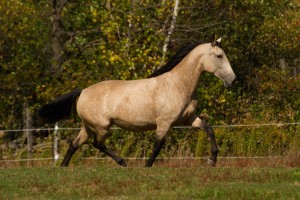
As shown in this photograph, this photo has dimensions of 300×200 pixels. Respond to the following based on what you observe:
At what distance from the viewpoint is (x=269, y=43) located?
26047mm

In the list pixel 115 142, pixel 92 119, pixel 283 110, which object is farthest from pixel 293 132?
pixel 92 119

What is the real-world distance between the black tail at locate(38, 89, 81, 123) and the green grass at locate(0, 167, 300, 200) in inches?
153

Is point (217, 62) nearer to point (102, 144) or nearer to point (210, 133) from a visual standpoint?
point (210, 133)

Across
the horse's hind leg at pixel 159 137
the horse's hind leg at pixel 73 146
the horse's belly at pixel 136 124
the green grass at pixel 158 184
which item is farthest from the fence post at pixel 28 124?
the green grass at pixel 158 184

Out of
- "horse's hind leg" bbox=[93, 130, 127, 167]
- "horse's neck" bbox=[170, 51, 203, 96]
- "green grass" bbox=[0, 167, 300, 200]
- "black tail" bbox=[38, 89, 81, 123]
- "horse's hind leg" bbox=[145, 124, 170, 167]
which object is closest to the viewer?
"green grass" bbox=[0, 167, 300, 200]

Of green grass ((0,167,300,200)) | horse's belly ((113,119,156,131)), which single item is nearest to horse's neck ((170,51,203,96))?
horse's belly ((113,119,156,131))

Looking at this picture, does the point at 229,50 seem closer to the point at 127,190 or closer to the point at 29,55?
the point at 29,55

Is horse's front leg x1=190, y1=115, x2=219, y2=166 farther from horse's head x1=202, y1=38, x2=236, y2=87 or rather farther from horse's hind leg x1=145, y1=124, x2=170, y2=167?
horse's head x1=202, y1=38, x2=236, y2=87

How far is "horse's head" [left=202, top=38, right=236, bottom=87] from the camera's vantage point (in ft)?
53.9

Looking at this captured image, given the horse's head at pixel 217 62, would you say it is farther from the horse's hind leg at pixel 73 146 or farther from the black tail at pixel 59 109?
the black tail at pixel 59 109

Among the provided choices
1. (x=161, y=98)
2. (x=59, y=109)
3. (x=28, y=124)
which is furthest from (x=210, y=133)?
(x=28, y=124)

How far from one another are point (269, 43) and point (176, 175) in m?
13.3

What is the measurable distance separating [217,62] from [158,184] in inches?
173

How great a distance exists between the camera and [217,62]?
648 inches
